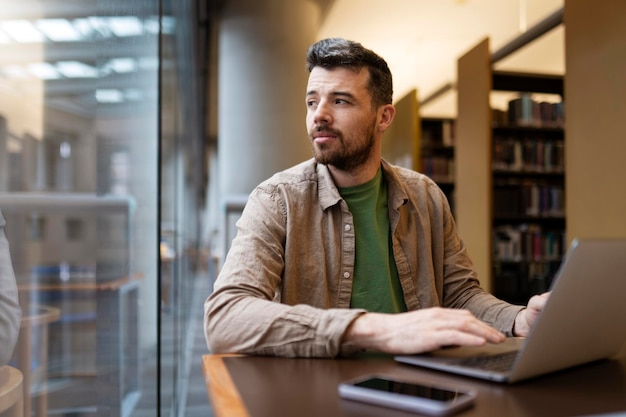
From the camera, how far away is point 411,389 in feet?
2.47

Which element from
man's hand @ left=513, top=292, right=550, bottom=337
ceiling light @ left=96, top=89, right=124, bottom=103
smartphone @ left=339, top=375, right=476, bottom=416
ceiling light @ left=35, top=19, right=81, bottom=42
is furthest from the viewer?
ceiling light @ left=96, top=89, right=124, bottom=103

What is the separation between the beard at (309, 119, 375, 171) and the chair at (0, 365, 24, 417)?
74 centimetres

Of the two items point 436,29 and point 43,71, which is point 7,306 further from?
point 436,29

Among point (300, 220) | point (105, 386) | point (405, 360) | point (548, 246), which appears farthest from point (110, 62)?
point (548, 246)

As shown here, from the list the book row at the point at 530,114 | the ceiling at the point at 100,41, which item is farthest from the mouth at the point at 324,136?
the book row at the point at 530,114

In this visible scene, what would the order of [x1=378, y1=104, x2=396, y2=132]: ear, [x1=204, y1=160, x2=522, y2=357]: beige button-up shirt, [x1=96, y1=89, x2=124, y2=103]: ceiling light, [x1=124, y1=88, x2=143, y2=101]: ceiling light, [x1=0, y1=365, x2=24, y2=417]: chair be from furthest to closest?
[x1=124, y1=88, x2=143, y2=101]: ceiling light < [x1=378, y1=104, x2=396, y2=132]: ear < [x1=96, y1=89, x2=124, y2=103]: ceiling light < [x1=204, y1=160, x2=522, y2=357]: beige button-up shirt < [x1=0, y1=365, x2=24, y2=417]: chair

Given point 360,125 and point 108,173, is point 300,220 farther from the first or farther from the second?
point 108,173

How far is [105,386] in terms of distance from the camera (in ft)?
4.41

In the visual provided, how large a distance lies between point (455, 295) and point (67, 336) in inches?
33.6

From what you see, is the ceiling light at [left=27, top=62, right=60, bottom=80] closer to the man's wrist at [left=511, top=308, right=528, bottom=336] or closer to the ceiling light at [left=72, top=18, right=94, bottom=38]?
the ceiling light at [left=72, top=18, right=94, bottom=38]

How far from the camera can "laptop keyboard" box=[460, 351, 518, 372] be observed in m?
0.88

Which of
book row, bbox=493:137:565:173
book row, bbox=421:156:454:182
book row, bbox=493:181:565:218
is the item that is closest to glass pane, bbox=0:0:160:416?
book row, bbox=493:137:565:173

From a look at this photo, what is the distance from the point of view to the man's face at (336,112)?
1.36m

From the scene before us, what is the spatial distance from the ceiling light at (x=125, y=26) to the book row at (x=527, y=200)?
386 centimetres
